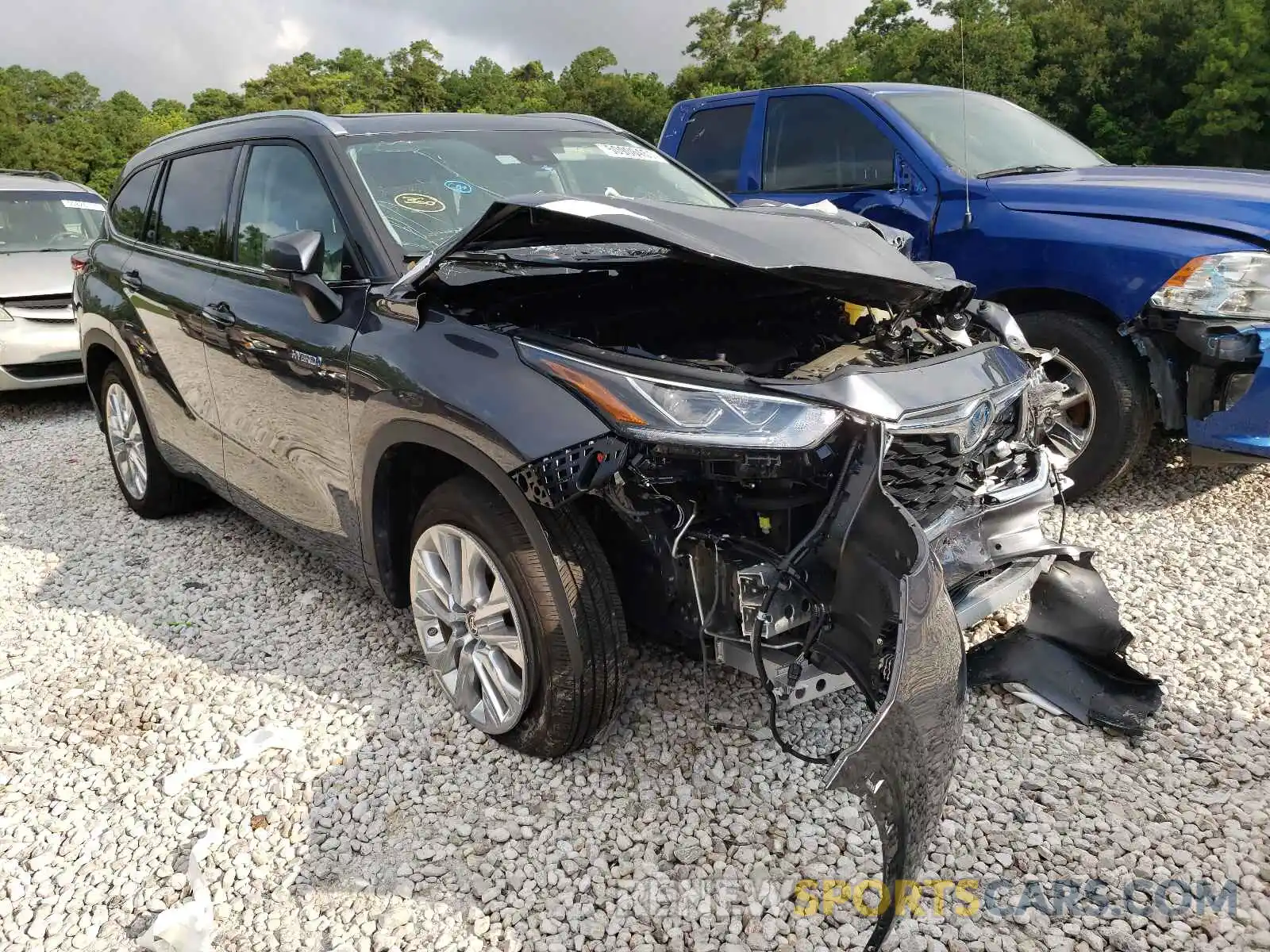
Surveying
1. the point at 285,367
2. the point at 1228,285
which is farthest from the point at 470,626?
the point at 1228,285

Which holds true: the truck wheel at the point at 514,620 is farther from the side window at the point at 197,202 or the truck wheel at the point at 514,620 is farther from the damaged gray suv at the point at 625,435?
the side window at the point at 197,202

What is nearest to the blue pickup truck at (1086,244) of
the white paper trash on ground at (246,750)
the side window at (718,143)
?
the side window at (718,143)

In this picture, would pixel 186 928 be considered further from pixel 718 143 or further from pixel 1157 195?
pixel 718 143

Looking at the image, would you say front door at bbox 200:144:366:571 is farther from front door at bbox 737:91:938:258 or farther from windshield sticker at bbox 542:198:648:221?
front door at bbox 737:91:938:258

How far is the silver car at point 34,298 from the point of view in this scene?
7164 millimetres

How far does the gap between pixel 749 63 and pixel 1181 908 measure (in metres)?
38.8

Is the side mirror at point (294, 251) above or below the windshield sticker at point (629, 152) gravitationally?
below

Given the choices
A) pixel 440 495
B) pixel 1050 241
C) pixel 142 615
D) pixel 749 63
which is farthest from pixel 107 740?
pixel 749 63

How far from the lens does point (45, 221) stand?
8.27 m

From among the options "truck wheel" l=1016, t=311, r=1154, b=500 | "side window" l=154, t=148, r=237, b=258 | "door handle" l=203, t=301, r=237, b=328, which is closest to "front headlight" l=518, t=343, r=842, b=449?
"door handle" l=203, t=301, r=237, b=328

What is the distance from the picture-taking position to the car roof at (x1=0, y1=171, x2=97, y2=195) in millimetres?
8359

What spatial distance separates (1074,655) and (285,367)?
8.96 ft

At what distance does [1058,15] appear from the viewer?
814 inches

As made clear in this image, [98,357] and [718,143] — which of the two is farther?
[718,143]
